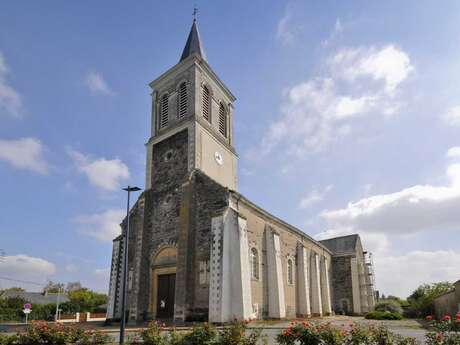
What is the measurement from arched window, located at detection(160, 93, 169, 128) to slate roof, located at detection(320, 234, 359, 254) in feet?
87.9

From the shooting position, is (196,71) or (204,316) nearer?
(204,316)

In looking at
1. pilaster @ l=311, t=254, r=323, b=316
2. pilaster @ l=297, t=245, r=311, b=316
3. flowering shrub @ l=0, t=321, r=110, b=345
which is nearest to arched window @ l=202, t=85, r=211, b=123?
pilaster @ l=297, t=245, r=311, b=316

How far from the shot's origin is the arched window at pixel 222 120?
1099 inches

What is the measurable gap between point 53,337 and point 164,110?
18998mm

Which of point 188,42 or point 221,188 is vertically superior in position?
point 188,42

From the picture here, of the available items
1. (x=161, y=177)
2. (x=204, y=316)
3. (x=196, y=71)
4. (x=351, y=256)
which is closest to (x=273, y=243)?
(x=204, y=316)

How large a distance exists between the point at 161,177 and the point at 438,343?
20.3 meters

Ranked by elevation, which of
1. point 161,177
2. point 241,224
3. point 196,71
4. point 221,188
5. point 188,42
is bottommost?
point 241,224

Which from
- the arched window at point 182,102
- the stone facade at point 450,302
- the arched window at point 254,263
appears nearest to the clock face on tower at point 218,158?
the arched window at point 182,102

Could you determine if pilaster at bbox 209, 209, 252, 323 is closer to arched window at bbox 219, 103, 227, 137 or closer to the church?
the church

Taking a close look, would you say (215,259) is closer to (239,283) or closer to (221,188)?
(239,283)

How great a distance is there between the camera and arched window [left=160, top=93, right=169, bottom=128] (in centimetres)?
2683

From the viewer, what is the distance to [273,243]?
23.7m

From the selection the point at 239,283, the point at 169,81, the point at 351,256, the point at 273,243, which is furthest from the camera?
the point at 351,256
